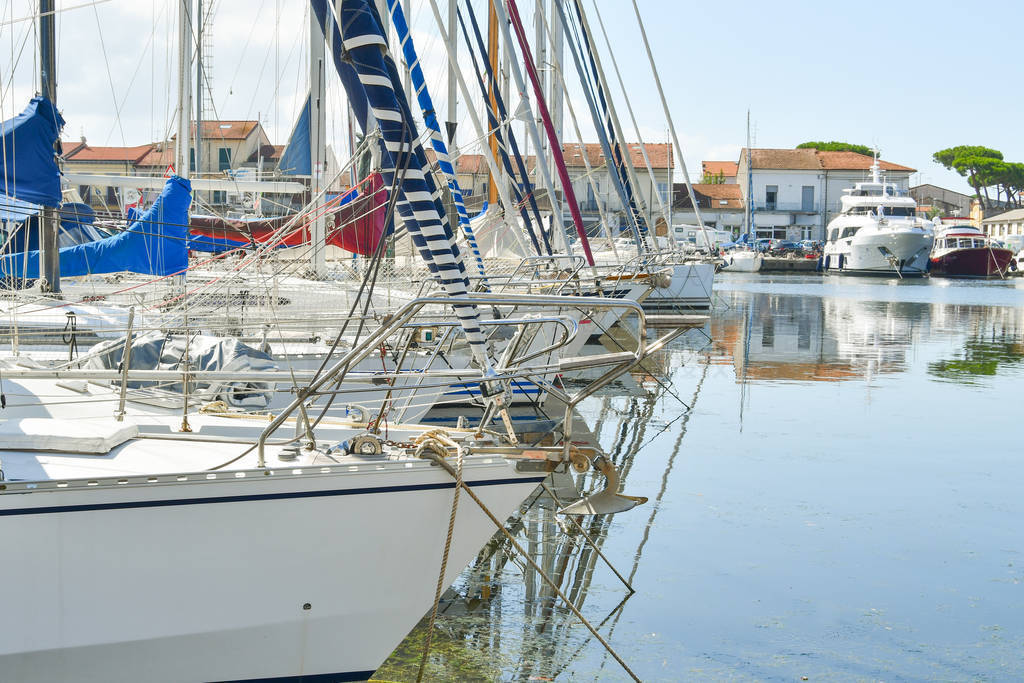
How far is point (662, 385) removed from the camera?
16734 millimetres

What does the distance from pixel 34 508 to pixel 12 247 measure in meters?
8.07

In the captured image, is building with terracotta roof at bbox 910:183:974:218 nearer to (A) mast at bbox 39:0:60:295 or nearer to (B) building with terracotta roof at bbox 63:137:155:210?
(B) building with terracotta roof at bbox 63:137:155:210

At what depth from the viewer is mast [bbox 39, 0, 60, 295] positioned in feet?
34.7

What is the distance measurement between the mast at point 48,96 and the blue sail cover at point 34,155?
731 millimetres

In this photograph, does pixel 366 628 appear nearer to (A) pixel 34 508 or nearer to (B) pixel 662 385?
(A) pixel 34 508

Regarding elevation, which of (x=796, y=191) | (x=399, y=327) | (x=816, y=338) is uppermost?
(x=796, y=191)

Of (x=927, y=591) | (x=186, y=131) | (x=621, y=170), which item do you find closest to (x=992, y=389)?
(x=621, y=170)

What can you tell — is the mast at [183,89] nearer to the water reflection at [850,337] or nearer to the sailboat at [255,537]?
the sailboat at [255,537]

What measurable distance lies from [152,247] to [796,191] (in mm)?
85804

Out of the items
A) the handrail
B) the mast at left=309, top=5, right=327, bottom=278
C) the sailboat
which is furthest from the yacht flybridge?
the sailboat

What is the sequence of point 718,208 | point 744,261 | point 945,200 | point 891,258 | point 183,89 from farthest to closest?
point 945,200
point 718,208
point 744,261
point 891,258
point 183,89

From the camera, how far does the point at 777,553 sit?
795 centimetres

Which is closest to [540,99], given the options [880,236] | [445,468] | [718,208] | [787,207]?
[445,468]

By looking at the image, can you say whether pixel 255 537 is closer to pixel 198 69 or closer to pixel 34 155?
pixel 34 155
